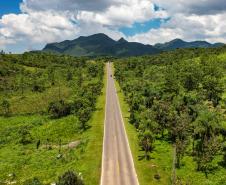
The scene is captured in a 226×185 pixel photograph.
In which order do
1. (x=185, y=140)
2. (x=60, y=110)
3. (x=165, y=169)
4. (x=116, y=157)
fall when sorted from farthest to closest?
(x=60, y=110)
(x=116, y=157)
(x=185, y=140)
(x=165, y=169)

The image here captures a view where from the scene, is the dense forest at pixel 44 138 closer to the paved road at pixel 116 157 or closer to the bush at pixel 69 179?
the bush at pixel 69 179

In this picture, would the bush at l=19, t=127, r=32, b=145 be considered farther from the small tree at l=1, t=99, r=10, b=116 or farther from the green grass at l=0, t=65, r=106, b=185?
the small tree at l=1, t=99, r=10, b=116

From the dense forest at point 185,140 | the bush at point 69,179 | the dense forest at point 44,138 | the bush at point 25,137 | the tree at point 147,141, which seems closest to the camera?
the bush at point 69,179

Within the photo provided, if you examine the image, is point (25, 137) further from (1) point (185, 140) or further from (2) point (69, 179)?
(2) point (69, 179)

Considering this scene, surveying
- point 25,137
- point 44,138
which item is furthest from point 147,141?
point 25,137

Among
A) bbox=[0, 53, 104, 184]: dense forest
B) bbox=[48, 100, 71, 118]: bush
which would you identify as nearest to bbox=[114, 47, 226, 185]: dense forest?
bbox=[0, 53, 104, 184]: dense forest

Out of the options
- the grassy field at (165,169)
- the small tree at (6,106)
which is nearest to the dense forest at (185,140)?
the grassy field at (165,169)
